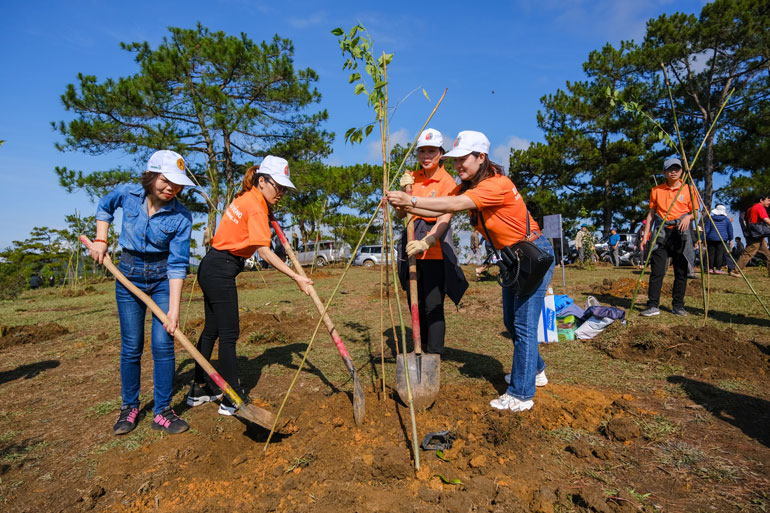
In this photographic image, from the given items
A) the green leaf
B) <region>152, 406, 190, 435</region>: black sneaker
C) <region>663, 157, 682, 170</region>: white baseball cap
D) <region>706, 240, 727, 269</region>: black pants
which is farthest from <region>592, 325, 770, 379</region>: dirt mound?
<region>706, 240, 727, 269</region>: black pants

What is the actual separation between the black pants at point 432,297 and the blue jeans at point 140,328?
5.96ft

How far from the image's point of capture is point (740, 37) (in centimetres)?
1712

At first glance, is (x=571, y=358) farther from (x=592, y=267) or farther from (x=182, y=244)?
(x=592, y=267)

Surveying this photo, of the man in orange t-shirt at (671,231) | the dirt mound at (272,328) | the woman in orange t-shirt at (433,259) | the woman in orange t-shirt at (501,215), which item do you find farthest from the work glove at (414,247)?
the man in orange t-shirt at (671,231)

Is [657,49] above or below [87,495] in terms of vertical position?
above

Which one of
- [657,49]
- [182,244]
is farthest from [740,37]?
[182,244]

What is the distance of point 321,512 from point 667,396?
2.71m

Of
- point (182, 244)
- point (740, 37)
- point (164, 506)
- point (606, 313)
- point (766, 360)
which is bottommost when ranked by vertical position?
point (164, 506)

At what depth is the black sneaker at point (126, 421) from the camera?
2.97m

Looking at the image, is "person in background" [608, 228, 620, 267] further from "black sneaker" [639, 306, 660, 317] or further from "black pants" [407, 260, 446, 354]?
"black pants" [407, 260, 446, 354]

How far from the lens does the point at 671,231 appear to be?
5.64 meters

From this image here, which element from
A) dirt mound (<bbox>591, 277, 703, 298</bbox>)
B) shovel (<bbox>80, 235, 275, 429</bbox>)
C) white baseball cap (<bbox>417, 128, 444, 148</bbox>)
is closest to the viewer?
shovel (<bbox>80, 235, 275, 429</bbox>)

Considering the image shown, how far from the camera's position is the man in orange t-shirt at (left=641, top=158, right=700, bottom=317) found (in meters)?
5.51

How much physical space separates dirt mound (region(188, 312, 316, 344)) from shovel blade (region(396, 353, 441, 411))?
2720mm
